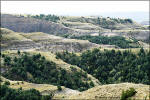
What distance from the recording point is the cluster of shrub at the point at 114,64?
111 metres

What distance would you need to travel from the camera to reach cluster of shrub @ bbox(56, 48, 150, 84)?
364 ft

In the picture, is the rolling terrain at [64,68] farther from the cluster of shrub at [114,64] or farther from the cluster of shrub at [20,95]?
the cluster of shrub at [20,95]

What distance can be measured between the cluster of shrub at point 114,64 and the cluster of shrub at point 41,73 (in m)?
18.0

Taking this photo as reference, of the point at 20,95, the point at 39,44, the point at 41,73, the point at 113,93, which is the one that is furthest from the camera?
the point at 39,44

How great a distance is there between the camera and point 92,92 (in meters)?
40.8

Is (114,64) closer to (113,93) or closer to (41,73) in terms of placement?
(41,73)

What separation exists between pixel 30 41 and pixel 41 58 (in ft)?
168

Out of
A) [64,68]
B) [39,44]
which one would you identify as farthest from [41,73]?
[39,44]

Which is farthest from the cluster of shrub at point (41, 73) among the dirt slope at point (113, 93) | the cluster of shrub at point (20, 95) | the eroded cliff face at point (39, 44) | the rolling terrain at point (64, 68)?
the dirt slope at point (113, 93)

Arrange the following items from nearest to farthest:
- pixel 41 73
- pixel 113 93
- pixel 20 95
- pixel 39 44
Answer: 1. pixel 113 93
2. pixel 20 95
3. pixel 41 73
4. pixel 39 44

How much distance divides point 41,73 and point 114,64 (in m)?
49.1

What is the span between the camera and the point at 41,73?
99.2 metres

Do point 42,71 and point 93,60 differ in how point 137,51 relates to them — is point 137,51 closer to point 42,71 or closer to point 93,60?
point 93,60

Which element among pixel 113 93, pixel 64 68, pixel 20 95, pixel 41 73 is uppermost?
pixel 113 93
